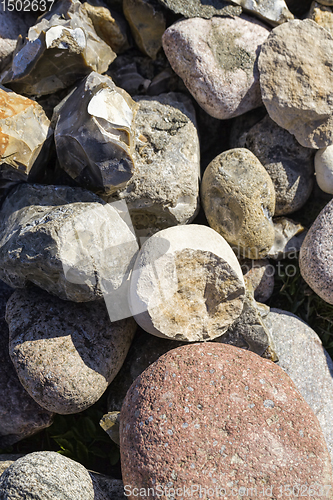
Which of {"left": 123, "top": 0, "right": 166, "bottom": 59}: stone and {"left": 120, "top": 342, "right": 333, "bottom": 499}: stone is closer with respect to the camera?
{"left": 120, "top": 342, "right": 333, "bottom": 499}: stone

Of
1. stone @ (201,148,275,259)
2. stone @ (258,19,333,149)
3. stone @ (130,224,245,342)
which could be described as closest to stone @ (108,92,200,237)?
stone @ (201,148,275,259)

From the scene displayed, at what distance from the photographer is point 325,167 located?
2682mm

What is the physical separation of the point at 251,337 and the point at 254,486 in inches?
33.8

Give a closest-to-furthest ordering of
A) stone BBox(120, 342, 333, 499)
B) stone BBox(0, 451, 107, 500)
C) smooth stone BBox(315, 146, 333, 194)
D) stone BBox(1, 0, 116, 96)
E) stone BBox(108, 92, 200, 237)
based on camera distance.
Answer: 1. stone BBox(120, 342, 333, 499)
2. stone BBox(0, 451, 107, 500)
3. stone BBox(1, 0, 116, 96)
4. stone BBox(108, 92, 200, 237)
5. smooth stone BBox(315, 146, 333, 194)

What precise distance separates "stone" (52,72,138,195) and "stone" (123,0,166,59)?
0.62m

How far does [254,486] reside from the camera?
1.81 m

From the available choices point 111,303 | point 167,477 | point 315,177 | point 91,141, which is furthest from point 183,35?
point 167,477

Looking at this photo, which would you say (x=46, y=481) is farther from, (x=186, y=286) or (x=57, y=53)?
(x=57, y=53)

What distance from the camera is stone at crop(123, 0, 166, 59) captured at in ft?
8.57

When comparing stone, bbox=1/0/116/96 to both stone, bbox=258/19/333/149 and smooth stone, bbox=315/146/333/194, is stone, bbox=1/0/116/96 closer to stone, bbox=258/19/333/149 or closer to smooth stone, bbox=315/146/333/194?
Answer: stone, bbox=258/19/333/149

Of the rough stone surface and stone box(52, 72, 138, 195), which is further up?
stone box(52, 72, 138, 195)

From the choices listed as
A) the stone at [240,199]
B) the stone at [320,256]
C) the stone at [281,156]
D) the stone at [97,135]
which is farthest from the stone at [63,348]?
the stone at [281,156]

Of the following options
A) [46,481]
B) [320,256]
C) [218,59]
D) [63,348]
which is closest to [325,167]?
[320,256]

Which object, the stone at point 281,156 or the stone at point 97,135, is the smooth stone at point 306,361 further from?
the stone at point 97,135
